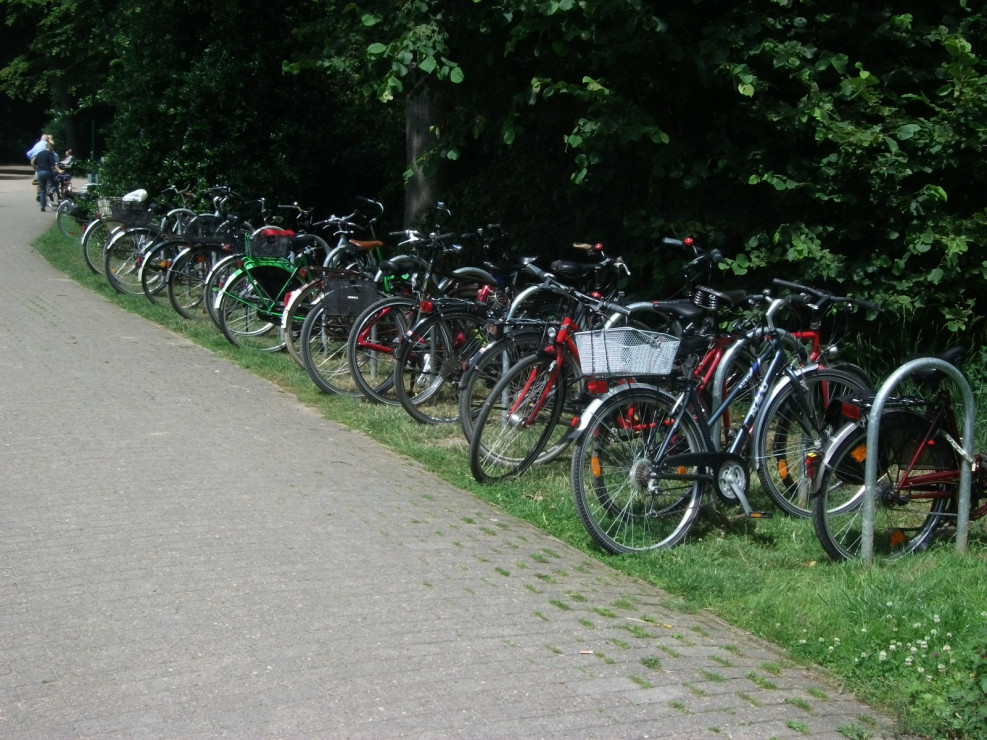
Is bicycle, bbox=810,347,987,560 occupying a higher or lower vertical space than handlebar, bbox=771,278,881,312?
lower

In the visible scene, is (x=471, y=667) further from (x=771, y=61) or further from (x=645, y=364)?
(x=771, y=61)

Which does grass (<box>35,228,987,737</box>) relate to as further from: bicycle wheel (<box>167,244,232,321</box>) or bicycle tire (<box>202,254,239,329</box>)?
bicycle wheel (<box>167,244,232,321</box>)

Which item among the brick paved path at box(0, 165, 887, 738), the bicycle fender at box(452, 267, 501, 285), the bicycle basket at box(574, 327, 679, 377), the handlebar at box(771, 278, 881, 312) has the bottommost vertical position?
the brick paved path at box(0, 165, 887, 738)

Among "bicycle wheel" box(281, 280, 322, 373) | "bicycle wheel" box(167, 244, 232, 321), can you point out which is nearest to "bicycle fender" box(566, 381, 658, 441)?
"bicycle wheel" box(281, 280, 322, 373)

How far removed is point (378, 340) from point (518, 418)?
7.39ft

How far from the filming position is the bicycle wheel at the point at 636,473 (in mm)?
5652

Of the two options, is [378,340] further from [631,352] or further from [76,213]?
[76,213]

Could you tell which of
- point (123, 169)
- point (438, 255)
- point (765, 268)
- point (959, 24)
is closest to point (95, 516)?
point (438, 255)

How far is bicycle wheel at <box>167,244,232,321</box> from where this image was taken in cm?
1241

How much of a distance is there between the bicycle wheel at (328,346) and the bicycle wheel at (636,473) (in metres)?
3.69

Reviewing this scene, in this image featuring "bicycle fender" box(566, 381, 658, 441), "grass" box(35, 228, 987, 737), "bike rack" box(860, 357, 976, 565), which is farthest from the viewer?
"bicycle fender" box(566, 381, 658, 441)

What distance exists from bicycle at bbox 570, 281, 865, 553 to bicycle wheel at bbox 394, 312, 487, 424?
237 cm

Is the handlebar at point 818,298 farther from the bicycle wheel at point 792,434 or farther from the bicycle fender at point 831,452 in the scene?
the bicycle fender at point 831,452

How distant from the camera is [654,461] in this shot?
5793mm
